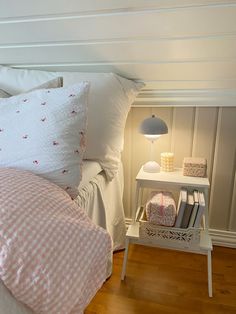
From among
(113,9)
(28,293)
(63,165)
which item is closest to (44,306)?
(28,293)

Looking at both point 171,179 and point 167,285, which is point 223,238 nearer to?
point 167,285

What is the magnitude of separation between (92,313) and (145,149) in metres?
0.89

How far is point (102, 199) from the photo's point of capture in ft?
4.06

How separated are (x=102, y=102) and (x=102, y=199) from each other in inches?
18.0

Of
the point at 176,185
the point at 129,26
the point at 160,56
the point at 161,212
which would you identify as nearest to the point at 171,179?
the point at 176,185

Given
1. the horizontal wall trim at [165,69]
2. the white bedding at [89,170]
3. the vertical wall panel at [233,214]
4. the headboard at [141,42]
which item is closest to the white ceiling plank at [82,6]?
the headboard at [141,42]

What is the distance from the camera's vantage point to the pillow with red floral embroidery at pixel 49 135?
2.83ft

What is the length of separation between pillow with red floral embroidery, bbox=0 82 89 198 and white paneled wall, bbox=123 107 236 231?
2.22 feet

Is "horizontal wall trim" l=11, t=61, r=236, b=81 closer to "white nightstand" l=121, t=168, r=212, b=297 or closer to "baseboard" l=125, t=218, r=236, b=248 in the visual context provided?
"white nightstand" l=121, t=168, r=212, b=297

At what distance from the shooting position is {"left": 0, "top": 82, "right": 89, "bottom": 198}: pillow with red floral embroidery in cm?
86

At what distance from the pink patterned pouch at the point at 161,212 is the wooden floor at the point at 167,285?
319mm

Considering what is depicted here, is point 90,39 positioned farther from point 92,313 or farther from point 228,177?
point 92,313

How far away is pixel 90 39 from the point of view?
1.28 metres

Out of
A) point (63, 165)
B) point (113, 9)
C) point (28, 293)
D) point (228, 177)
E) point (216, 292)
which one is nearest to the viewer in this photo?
point (28, 293)
